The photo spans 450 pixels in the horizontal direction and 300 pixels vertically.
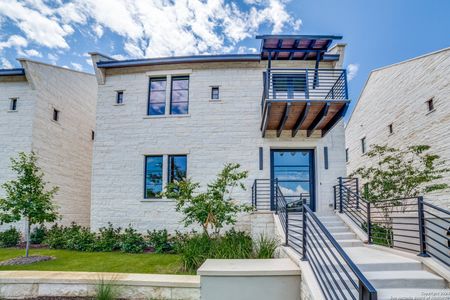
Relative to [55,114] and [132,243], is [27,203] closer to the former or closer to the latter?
[132,243]

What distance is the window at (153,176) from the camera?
955 centimetres

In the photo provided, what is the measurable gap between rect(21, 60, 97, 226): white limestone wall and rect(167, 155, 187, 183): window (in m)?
5.04

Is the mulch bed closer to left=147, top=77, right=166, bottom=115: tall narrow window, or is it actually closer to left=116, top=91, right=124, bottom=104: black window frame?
left=147, top=77, right=166, bottom=115: tall narrow window

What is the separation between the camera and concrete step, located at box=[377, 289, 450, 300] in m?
3.46

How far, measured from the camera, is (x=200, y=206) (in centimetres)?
647

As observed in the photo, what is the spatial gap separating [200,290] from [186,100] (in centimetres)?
Answer: 713

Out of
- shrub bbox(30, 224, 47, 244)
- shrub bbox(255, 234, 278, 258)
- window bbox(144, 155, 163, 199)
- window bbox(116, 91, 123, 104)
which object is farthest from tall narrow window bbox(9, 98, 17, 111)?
shrub bbox(255, 234, 278, 258)

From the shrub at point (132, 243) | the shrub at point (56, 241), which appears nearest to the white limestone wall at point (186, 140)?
the shrub at point (132, 243)

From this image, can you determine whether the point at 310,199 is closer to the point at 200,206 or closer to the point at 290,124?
the point at 290,124

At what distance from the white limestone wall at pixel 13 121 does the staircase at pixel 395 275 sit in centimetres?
1134

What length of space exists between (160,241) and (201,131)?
3.87 meters

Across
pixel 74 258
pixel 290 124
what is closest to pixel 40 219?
pixel 74 258

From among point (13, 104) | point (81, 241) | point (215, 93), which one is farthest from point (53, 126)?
point (215, 93)

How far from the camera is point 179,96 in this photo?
32.9ft
